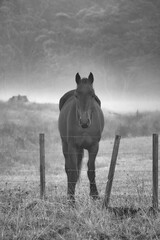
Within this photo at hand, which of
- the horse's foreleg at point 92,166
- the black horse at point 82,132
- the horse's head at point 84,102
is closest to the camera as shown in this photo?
the horse's head at point 84,102

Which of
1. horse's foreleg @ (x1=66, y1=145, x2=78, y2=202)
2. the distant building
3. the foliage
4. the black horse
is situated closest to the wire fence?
horse's foreleg @ (x1=66, y1=145, x2=78, y2=202)

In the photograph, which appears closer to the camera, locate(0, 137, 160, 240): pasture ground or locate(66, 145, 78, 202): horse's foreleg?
locate(0, 137, 160, 240): pasture ground

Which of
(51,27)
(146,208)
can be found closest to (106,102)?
(51,27)

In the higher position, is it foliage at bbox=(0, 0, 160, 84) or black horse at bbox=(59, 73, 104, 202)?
foliage at bbox=(0, 0, 160, 84)

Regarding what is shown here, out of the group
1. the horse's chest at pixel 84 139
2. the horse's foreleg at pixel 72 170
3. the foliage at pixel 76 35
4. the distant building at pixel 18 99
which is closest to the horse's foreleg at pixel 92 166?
the horse's chest at pixel 84 139

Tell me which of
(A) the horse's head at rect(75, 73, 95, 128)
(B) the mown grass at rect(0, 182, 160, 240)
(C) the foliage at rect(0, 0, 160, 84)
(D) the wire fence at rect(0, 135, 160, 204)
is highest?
(C) the foliage at rect(0, 0, 160, 84)

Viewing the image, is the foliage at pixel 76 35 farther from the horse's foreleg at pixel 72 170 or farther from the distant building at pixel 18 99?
the horse's foreleg at pixel 72 170

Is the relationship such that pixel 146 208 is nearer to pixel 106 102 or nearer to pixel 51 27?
pixel 106 102

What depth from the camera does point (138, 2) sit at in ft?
236

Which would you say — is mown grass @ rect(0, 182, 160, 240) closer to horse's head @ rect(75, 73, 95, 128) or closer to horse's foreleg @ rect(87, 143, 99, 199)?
horse's foreleg @ rect(87, 143, 99, 199)

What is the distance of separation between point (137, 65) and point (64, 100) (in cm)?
5080

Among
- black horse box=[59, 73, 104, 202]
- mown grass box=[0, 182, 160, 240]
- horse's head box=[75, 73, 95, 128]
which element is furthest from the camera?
black horse box=[59, 73, 104, 202]

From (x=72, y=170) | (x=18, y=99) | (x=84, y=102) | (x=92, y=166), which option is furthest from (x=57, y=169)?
(x=18, y=99)

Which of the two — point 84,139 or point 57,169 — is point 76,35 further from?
point 84,139
